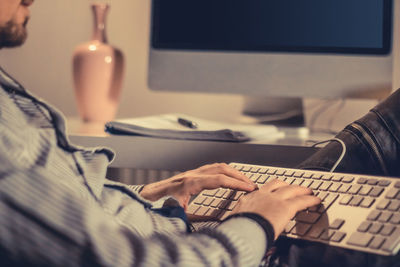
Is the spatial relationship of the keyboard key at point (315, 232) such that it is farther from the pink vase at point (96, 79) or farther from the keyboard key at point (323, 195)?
the pink vase at point (96, 79)

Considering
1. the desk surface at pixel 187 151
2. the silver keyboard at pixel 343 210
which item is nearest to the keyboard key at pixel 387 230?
the silver keyboard at pixel 343 210

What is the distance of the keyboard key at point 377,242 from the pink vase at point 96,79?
0.94 metres

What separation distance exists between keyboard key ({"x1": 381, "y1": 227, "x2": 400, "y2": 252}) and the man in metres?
0.11

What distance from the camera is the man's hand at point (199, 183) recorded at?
82 centimetres

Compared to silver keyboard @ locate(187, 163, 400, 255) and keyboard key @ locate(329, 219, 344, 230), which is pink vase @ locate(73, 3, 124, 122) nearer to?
silver keyboard @ locate(187, 163, 400, 255)

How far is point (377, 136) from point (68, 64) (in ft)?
4.11

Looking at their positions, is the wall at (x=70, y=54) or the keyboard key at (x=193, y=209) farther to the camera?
the wall at (x=70, y=54)

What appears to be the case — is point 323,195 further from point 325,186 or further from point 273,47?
point 273,47

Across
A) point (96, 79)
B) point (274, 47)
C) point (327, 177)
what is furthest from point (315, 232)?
point (96, 79)

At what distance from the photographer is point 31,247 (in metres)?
0.50

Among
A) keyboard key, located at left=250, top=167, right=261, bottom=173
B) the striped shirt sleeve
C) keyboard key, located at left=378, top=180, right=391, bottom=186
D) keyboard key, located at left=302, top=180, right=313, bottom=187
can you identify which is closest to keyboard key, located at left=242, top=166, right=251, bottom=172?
keyboard key, located at left=250, top=167, right=261, bottom=173

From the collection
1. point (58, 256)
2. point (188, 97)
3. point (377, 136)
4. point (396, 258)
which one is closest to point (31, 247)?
point (58, 256)

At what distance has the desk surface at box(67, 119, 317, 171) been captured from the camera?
1029 mm

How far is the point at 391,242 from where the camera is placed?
627 mm
